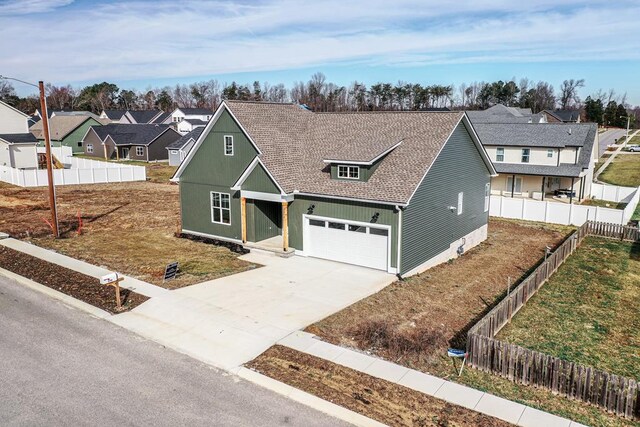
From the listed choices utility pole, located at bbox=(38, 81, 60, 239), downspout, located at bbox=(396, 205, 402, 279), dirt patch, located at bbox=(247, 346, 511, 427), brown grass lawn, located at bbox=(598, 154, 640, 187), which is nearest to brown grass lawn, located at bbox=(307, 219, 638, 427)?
downspout, located at bbox=(396, 205, 402, 279)

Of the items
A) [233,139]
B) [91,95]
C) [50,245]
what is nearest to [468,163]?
[233,139]

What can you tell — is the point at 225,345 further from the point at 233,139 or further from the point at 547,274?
the point at 547,274

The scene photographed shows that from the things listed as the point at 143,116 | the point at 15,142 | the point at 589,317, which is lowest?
the point at 589,317

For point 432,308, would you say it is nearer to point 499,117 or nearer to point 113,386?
point 113,386

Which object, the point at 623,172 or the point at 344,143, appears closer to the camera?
the point at 344,143

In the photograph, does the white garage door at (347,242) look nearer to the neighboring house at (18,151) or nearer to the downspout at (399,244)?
the downspout at (399,244)

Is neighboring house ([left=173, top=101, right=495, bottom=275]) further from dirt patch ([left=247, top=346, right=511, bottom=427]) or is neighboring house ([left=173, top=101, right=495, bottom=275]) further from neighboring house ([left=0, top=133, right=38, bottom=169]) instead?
neighboring house ([left=0, top=133, right=38, bottom=169])

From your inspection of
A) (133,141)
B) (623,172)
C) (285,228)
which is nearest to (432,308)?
(285,228)
